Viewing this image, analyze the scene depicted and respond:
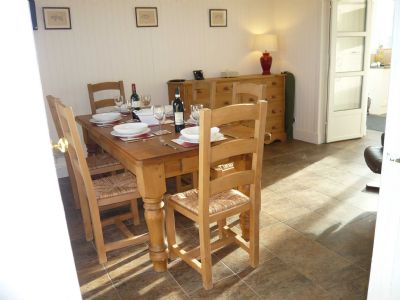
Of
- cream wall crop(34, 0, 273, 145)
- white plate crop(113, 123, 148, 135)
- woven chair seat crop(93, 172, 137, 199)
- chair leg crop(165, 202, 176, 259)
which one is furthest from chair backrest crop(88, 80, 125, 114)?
chair leg crop(165, 202, 176, 259)

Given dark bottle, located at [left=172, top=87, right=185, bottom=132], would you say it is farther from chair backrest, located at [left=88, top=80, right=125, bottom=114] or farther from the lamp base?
the lamp base

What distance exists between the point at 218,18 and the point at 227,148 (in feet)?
11.2

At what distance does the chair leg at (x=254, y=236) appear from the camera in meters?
2.03

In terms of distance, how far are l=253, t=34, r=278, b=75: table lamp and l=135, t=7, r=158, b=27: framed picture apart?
1.51 m

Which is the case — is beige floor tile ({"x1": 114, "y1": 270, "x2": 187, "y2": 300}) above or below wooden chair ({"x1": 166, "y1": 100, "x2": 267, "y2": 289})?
below

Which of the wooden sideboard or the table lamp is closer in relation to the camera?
the wooden sideboard

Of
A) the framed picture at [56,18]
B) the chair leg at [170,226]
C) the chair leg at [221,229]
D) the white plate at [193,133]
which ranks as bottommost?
the chair leg at [221,229]

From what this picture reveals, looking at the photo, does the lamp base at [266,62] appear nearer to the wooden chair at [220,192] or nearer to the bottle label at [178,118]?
the bottle label at [178,118]

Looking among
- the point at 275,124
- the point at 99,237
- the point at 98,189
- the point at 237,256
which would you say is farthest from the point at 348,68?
the point at 99,237

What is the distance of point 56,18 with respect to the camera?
3713mm

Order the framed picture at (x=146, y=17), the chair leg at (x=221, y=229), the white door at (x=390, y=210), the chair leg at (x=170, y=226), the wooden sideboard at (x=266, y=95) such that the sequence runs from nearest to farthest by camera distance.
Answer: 1. the white door at (x=390, y=210)
2. the chair leg at (x=170, y=226)
3. the chair leg at (x=221, y=229)
4. the framed picture at (x=146, y=17)
5. the wooden sideboard at (x=266, y=95)

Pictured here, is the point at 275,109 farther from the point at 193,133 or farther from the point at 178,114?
the point at 193,133

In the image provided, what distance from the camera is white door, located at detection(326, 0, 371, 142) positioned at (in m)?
4.48

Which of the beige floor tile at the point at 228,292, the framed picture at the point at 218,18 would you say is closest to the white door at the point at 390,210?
the beige floor tile at the point at 228,292
